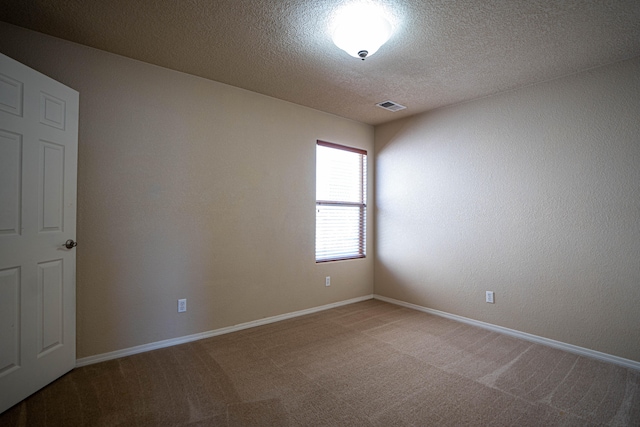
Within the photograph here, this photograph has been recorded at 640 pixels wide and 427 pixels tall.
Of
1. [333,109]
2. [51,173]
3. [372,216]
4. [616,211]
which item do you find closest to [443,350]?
[616,211]

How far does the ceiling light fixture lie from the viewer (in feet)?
6.54

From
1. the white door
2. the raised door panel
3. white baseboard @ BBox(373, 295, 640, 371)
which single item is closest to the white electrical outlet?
white baseboard @ BBox(373, 295, 640, 371)

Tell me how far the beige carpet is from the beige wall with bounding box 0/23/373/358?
42 centimetres

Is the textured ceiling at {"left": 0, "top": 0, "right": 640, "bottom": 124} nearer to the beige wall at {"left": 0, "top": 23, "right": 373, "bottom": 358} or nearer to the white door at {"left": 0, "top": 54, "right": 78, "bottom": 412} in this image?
the beige wall at {"left": 0, "top": 23, "right": 373, "bottom": 358}

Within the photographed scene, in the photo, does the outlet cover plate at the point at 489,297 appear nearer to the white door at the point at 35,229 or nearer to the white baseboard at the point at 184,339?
the white baseboard at the point at 184,339

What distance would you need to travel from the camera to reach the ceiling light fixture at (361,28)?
1.99 metres

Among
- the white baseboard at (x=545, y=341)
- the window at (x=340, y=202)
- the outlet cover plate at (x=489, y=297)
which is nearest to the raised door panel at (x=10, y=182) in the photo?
the window at (x=340, y=202)

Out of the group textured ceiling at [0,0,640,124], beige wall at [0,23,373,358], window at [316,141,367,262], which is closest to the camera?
textured ceiling at [0,0,640,124]

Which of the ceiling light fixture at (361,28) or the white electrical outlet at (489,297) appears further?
the white electrical outlet at (489,297)

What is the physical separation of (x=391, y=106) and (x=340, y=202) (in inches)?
54.2

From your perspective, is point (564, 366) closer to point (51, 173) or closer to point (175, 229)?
point (175, 229)

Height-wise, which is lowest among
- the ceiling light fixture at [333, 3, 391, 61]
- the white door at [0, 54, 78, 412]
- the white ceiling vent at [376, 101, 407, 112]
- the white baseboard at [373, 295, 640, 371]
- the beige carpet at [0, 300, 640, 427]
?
the beige carpet at [0, 300, 640, 427]

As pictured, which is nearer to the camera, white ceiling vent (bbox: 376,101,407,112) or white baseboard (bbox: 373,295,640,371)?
white baseboard (bbox: 373,295,640,371)

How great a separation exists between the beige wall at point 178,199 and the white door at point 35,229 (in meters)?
0.18
